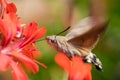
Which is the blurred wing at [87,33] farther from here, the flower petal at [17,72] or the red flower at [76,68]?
the flower petal at [17,72]

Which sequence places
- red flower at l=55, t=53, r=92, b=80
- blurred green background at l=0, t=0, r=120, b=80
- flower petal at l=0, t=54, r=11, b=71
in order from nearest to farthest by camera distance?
flower petal at l=0, t=54, r=11, b=71, red flower at l=55, t=53, r=92, b=80, blurred green background at l=0, t=0, r=120, b=80

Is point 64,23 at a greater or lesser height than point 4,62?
lesser

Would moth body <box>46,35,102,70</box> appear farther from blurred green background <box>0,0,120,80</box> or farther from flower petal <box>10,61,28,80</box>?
blurred green background <box>0,0,120,80</box>

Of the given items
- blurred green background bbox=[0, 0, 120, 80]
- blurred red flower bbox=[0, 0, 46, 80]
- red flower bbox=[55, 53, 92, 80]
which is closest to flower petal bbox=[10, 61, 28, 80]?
blurred red flower bbox=[0, 0, 46, 80]

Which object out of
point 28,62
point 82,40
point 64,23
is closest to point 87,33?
point 82,40

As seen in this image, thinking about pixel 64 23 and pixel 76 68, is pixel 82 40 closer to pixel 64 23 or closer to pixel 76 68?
pixel 76 68

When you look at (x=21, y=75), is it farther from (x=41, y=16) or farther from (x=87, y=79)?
(x=41, y=16)
